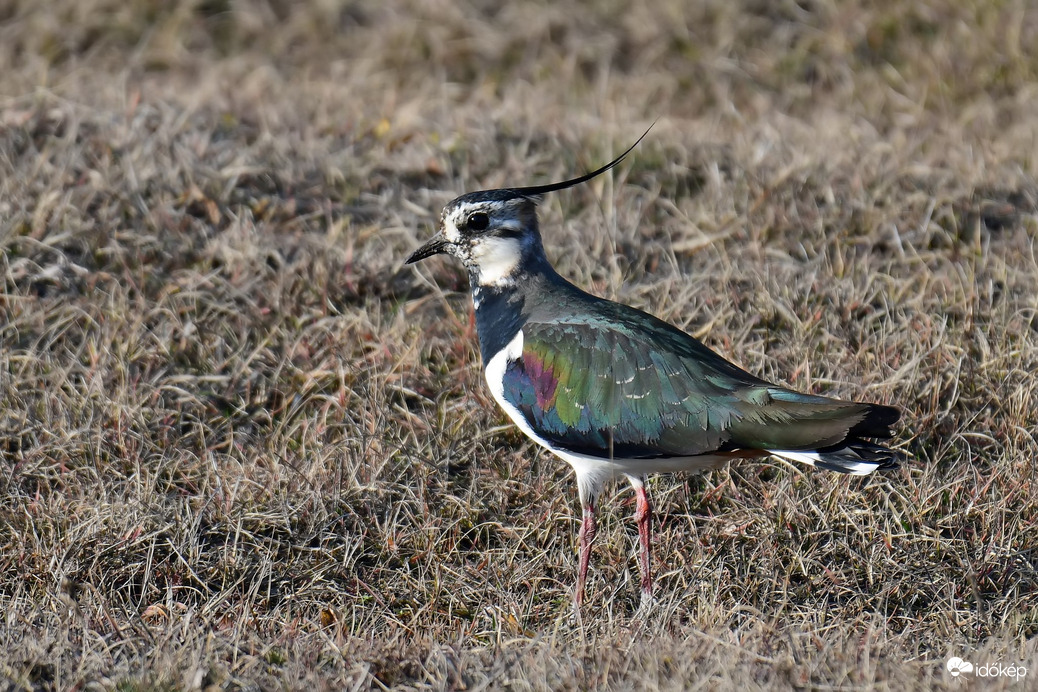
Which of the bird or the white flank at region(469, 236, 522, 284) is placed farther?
the white flank at region(469, 236, 522, 284)

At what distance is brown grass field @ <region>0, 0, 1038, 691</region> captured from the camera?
12.2 ft

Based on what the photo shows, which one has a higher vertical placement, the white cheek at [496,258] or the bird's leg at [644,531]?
the white cheek at [496,258]

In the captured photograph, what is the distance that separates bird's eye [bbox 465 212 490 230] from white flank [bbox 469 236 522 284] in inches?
1.9

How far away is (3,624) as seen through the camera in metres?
3.72

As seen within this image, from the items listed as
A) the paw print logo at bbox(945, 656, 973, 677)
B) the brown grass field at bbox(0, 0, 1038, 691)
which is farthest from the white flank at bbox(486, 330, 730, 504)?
the paw print logo at bbox(945, 656, 973, 677)

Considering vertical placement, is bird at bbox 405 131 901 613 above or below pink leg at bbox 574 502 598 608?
above

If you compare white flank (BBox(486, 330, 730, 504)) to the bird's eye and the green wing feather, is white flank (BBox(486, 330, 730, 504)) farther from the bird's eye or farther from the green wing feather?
the bird's eye

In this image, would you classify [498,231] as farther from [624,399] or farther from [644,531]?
[644,531]

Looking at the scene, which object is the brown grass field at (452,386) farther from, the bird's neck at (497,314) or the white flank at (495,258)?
the white flank at (495,258)

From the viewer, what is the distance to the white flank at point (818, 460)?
142 inches

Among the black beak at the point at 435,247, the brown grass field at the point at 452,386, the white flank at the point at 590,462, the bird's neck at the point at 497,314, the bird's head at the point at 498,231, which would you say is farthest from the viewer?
the black beak at the point at 435,247

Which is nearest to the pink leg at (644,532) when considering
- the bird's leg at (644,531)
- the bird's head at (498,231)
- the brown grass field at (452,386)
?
the bird's leg at (644,531)

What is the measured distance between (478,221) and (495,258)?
6.0 inches

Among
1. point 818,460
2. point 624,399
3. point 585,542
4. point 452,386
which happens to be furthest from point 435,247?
point 818,460
